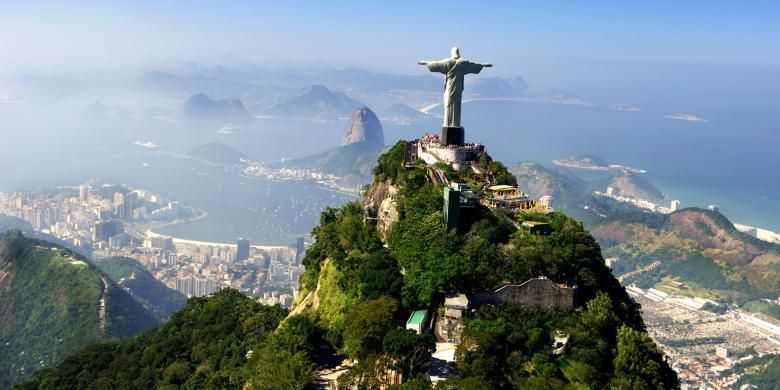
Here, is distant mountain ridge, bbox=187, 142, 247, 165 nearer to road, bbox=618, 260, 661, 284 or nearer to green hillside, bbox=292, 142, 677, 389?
road, bbox=618, 260, 661, 284

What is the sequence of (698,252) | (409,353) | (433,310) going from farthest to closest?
1. (698,252)
2. (433,310)
3. (409,353)

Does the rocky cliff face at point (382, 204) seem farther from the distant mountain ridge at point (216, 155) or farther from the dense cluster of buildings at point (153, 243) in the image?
the distant mountain ridge at point (216, 155)

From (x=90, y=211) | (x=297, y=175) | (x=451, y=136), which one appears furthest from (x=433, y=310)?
(x=297, y=175)

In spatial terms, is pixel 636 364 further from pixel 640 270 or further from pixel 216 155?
pixel 216 155

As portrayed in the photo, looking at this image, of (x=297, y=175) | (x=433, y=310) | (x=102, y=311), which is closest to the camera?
(x=433, y=310)

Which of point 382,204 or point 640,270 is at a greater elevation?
point 382,204

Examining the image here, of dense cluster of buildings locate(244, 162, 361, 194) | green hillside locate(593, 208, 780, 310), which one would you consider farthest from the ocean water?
green hillside locate(593, 208, 780, 310)
